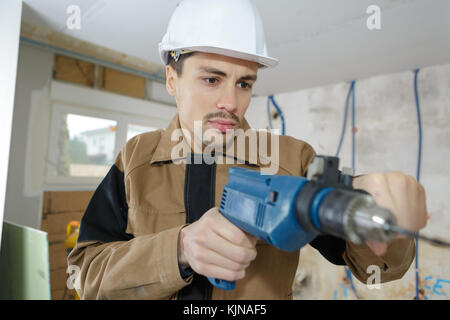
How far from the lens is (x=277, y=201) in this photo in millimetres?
479

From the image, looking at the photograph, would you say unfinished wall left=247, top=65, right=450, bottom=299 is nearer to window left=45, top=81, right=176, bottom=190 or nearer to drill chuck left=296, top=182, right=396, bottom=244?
window left=45, top=81, right=176, bottom=190

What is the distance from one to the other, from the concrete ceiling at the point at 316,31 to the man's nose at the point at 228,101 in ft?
2.51

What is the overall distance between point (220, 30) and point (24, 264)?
5.64 feet

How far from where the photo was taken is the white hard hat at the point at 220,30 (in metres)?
0.78

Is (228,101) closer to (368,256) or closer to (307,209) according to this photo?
Result: (307,209)

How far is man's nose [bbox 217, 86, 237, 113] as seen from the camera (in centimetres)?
78

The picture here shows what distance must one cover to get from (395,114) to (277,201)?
199 cm

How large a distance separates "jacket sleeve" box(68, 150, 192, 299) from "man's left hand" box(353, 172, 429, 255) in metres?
0.47

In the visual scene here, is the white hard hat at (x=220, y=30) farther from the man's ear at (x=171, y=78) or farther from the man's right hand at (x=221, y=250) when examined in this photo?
the man's right hand at (x=221, y=250)

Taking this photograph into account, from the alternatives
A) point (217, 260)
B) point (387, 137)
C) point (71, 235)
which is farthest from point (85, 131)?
point (387, 137)

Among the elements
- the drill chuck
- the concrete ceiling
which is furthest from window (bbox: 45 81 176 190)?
the drill chuck

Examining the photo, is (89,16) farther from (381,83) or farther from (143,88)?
(381,83)
